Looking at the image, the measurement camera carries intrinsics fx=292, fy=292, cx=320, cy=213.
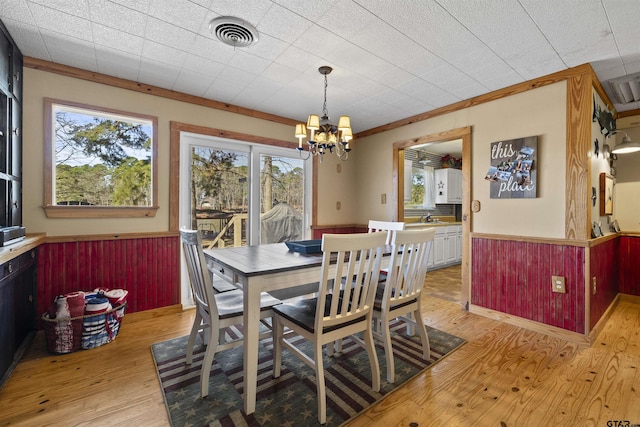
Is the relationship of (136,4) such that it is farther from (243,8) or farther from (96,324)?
(96,324)

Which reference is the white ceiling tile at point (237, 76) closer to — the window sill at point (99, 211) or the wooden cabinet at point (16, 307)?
the window sill at point (99, 211)

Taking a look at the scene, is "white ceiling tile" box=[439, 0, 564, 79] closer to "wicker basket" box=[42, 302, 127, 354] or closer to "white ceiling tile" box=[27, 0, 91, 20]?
"white ceiling tile" box=[27, 0, 91, 20]

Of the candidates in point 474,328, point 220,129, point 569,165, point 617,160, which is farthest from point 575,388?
point 220,129

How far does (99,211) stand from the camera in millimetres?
2848

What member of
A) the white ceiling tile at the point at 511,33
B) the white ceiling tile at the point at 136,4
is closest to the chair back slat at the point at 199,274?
the white ceiling tile at the point at 136,4

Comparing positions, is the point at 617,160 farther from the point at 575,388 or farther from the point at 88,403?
the point at 88,403

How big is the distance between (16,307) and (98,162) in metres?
1.41

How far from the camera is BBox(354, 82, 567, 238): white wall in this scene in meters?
2.71

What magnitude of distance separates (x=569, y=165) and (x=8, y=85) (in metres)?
4.64

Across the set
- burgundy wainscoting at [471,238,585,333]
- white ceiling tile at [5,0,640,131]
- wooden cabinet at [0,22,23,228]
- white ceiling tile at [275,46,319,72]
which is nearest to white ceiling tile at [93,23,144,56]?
white ceiling tile at [5,0,640,131]

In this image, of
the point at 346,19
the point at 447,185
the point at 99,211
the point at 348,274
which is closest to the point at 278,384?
the point at 348,274

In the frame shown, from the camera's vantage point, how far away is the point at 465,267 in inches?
135

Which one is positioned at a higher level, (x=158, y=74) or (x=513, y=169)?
(x=158, y=74)

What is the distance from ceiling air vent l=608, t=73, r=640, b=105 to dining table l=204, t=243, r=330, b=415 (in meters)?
3.32
